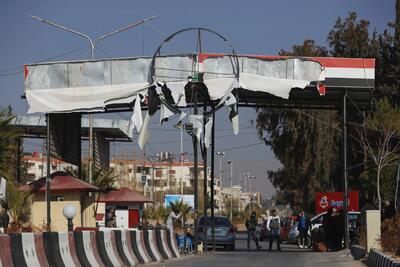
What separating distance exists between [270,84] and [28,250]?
725 inches

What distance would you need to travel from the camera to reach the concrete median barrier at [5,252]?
452 inches

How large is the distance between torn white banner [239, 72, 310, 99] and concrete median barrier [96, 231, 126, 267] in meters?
12.6

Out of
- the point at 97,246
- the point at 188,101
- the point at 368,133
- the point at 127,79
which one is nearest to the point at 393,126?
the point at 368,133

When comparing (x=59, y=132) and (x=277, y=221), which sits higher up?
(x=59, y=132)

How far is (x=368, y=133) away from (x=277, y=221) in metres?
13.1

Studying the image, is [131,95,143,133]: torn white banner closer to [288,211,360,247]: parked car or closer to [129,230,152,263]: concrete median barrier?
[288,211,360,247]: parked car

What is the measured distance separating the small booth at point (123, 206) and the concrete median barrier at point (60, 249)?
24302 mm

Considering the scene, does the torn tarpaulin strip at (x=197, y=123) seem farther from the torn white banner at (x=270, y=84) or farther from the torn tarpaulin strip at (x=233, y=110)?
the torn white banner at (x=270, y=84)

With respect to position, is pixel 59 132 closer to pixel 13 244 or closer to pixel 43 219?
pixel 43 219

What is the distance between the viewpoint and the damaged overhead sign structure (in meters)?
29.7

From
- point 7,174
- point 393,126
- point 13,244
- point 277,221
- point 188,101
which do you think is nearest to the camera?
point 13,244

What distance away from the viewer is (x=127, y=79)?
30.2 meters

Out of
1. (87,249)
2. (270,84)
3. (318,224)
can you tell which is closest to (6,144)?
(270,84)

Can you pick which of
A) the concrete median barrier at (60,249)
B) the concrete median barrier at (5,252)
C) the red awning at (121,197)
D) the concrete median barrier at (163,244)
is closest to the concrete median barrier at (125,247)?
the concrete median barrier at (163,244)
